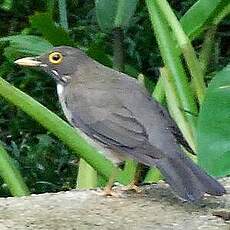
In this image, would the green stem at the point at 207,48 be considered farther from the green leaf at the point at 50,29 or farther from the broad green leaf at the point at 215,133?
the broad green leaf at the point at 215,133

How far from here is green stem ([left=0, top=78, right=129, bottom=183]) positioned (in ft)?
12.7

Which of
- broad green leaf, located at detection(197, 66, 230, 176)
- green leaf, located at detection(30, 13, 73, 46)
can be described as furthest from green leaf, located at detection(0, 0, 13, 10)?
broad green leaf, located at detection(197, 66, 230, 176)

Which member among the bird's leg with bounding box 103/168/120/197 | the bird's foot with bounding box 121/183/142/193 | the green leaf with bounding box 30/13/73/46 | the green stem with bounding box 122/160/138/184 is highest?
the green leaf with bounding box 30/13/73/46

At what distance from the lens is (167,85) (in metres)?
4.15

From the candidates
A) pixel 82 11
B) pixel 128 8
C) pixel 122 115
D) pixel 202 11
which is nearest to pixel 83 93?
pixel 122 115

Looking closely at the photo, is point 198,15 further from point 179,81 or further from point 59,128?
point 59,128

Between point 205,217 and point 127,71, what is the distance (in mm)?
2005

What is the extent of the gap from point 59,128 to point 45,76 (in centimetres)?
209

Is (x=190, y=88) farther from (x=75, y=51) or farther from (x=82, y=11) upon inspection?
(x=82, y=11)

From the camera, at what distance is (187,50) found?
4.13 metres

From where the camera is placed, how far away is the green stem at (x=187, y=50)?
414cm

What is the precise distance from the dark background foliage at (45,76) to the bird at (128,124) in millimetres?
→ 1408

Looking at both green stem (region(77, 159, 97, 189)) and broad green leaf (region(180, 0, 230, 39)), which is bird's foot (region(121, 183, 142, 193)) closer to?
green stem (region(77, 159, 97, 189))

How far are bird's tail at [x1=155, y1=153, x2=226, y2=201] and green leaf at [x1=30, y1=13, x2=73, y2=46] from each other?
1.50 m
